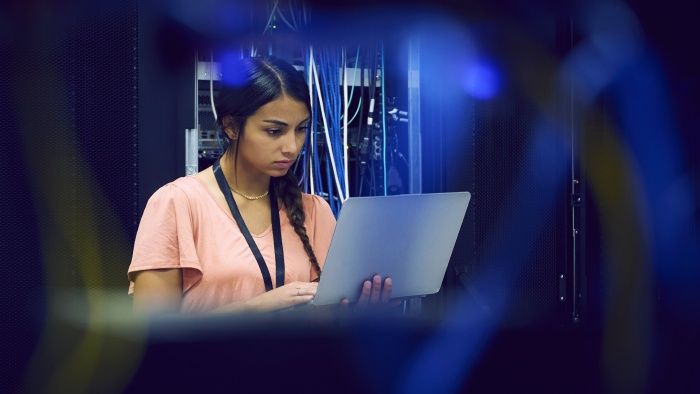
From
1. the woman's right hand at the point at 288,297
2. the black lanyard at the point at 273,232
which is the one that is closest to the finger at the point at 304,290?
the woman's right hand at the point at 288,297

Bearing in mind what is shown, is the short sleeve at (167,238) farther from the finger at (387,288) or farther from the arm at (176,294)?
the finger at (387,288)

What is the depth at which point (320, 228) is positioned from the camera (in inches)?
73.1

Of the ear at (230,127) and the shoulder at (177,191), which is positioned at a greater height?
the ear at (230,127)

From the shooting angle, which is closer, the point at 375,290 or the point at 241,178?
the point at 375,290

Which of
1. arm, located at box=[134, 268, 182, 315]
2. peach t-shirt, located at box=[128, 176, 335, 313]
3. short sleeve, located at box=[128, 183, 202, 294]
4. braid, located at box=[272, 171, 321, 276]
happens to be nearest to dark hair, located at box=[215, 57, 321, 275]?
braid, located at box=[272, 171, 321, 276]

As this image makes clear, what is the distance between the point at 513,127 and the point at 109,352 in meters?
1.25

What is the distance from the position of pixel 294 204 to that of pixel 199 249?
0.92 ft

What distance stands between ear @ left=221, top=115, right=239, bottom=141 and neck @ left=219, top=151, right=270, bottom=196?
A: 0.05m

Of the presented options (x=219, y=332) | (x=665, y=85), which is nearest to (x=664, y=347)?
(x=219, y=332)

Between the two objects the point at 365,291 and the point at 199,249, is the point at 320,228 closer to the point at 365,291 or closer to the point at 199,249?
the point at 199,249

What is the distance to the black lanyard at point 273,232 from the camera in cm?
166

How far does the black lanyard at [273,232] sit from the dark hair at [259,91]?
0.14ft

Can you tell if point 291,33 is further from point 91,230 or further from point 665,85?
point 665,85

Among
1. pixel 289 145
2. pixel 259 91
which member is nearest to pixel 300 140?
pixel 289 145
